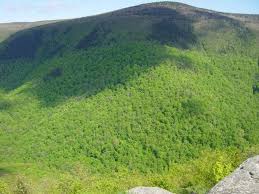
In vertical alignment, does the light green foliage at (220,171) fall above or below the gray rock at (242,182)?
below

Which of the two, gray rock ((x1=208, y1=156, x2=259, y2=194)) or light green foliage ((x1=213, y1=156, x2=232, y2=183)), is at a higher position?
gray rock ((x1=208, y1=156, x2=259, y2=194))

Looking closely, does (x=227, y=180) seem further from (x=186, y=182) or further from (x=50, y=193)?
(x=50, y=193)

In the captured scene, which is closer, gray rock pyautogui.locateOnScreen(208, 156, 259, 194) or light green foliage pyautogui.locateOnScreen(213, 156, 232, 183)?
gray rock pyautogui.locateOnScreen(208, 156, 259, 194)

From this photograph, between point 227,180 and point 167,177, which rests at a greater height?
point 227,180

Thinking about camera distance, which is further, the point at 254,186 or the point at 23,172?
the point at 23,172

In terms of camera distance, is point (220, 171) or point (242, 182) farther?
point (220, 171)

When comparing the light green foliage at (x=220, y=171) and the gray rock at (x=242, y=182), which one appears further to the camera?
the light green foliage at (x=220, y=171)

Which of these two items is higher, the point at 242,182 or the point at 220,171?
the point at 242,182

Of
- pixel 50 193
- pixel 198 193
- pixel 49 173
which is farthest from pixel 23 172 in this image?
pixel 198 193
